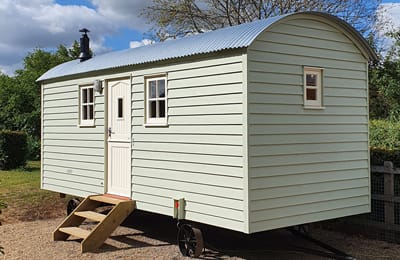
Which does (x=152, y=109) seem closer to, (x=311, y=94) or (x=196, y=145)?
(x=196, y=145)

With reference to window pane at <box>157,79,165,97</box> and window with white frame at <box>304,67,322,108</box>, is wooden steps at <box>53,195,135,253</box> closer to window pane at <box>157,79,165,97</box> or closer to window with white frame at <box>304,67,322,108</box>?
window pane at <box>157,79,165,97</box>

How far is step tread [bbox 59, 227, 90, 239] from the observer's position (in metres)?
7.17

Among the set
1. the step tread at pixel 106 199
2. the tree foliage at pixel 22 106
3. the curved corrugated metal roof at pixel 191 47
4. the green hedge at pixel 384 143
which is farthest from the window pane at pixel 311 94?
the tree foliage at pixel 22 106

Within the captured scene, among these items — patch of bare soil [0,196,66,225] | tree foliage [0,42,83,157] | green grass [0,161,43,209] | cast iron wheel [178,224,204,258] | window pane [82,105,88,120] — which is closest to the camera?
cast iron wheel [178,224,204,258]

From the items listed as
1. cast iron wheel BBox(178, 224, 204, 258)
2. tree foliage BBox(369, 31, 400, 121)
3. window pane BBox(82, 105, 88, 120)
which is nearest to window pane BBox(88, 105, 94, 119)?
window pane BBox(82, 105, 88, 120)

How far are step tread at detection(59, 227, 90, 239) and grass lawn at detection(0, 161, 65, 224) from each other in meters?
1.61

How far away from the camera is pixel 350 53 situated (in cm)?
695

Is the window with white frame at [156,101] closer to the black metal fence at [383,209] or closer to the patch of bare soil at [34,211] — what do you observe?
the black metal fence at [383,209]

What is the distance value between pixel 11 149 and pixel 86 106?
8.50 meters

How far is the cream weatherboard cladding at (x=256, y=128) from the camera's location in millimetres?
5734

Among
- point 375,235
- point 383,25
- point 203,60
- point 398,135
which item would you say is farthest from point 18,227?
point 383,25

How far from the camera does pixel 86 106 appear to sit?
8836 mm

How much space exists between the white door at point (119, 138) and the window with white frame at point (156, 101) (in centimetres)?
52

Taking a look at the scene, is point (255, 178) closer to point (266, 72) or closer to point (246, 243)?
point (266, 72)
